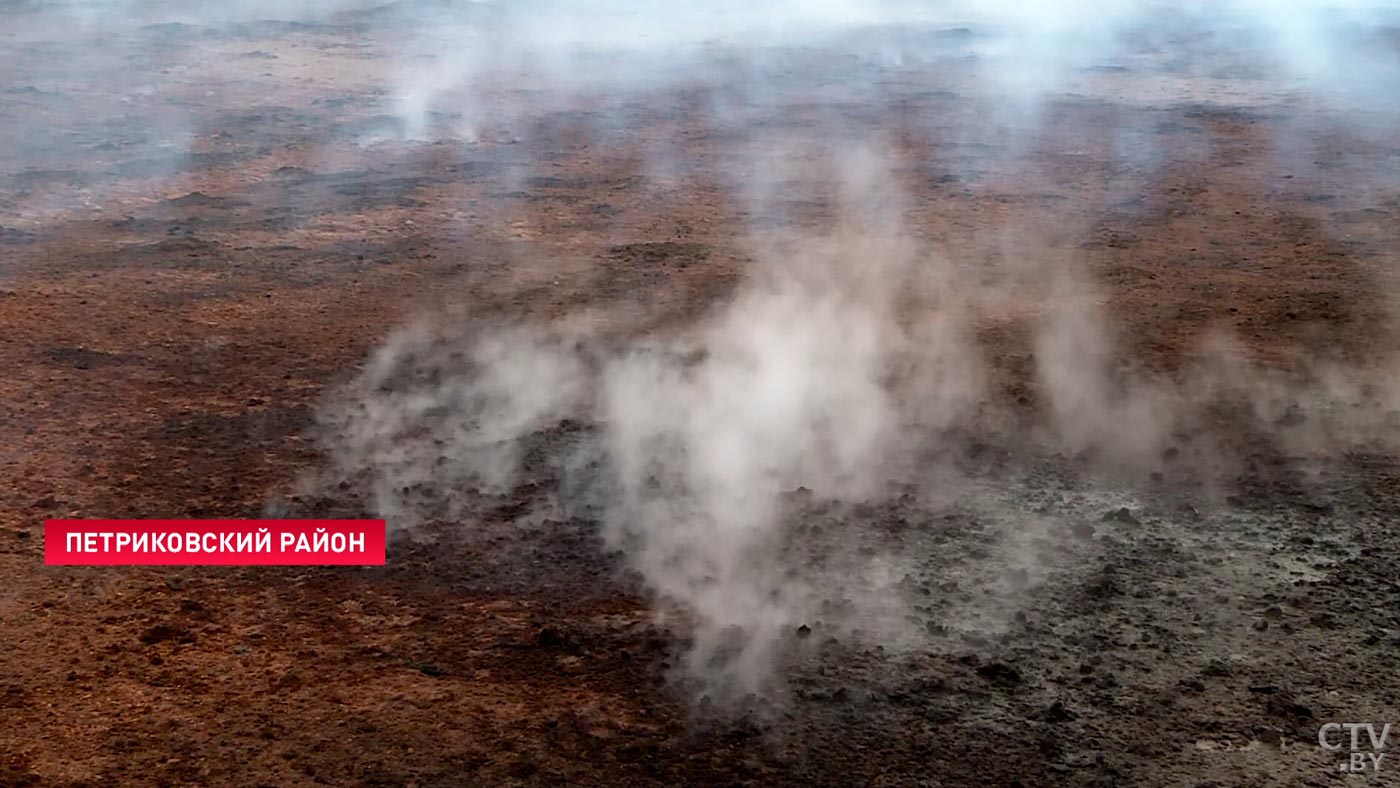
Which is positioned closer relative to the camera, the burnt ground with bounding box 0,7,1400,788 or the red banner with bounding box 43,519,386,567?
the burnt ground with bounding box 0,7,1400,788

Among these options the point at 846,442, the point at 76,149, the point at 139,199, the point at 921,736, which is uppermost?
the point at 76,149

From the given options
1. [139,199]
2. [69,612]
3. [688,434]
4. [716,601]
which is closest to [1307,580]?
[716,601]

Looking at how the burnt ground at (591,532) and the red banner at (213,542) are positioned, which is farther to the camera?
the red banner at (213,542)

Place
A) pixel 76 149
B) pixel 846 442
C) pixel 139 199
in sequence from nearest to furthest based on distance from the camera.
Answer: pixel 846 442, pixel 139 199, pixel 76 149

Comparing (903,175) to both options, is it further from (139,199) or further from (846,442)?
(139,199)
